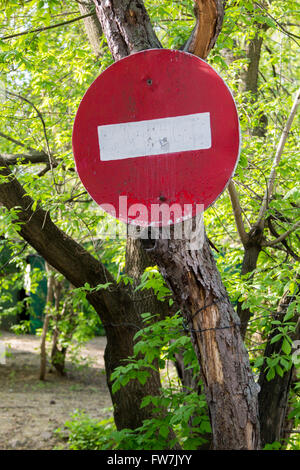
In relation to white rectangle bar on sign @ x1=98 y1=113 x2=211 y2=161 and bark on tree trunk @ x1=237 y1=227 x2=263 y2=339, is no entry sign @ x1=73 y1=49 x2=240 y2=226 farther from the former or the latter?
bark on tree trunk @ x1=237 y1=227 x2=263 y2=339

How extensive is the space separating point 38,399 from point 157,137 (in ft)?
25.2

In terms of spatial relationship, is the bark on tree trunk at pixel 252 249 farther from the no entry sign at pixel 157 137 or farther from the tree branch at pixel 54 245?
the no entry sign at pixel 157 137

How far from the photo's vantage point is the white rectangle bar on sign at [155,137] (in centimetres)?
181

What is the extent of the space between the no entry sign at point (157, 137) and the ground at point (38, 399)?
5.61 m

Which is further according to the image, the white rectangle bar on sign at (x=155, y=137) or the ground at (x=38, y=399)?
the ground at (x=38, y=399)

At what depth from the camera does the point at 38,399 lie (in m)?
8.59

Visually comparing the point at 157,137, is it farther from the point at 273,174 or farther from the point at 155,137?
the point at 273,174

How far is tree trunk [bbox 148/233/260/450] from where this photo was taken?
7.27ft

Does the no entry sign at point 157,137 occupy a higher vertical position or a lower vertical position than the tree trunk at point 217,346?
higher

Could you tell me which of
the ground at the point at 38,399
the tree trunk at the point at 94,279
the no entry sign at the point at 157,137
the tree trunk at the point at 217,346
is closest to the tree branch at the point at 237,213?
the tree trunk at the point at 94,279

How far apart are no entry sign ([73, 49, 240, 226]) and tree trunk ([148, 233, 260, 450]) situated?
399 mm

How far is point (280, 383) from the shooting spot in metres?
3.37

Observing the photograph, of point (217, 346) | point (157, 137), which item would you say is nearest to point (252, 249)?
point (217, 346)
